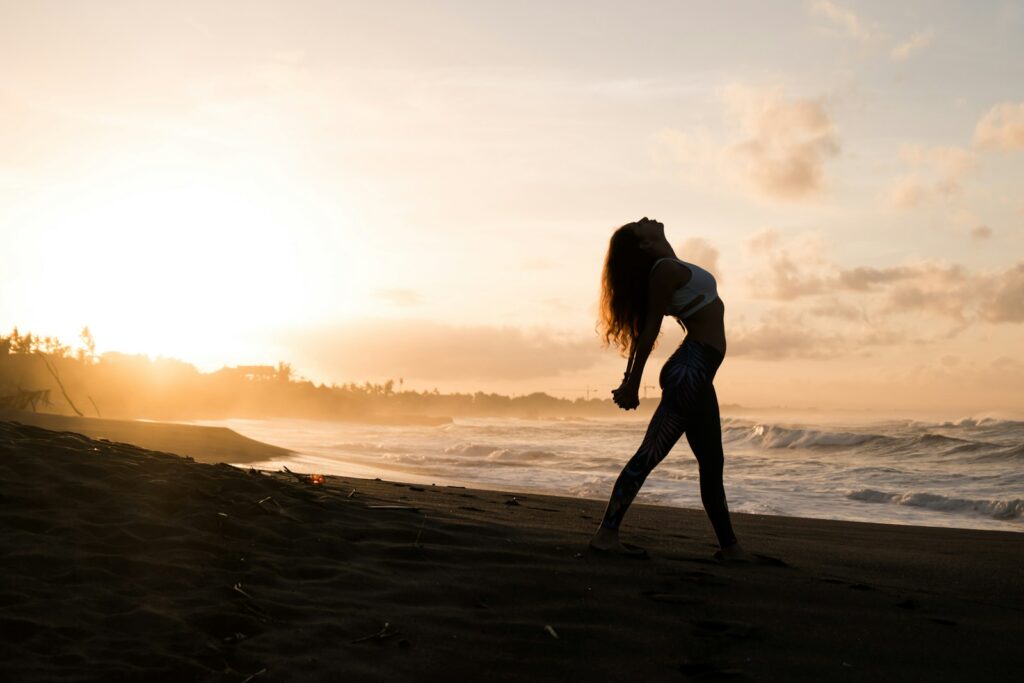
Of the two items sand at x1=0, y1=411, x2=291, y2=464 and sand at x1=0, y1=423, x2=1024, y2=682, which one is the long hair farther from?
sand at x1=0, y1=411, x2=291, y2=464

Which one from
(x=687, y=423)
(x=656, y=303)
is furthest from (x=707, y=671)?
(x=656, y=303)

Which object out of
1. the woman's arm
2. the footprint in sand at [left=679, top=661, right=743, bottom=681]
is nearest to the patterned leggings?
the woman's arm

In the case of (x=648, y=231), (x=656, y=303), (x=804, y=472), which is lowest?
(x=804, y=472)

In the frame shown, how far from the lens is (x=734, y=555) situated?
15.6 ft

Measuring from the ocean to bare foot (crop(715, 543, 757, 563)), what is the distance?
496 cm

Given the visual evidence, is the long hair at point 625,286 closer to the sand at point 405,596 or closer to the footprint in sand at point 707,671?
the sand at point 405,596

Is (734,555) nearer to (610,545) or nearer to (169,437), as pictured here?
(610,545)

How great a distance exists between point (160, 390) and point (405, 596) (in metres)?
56.4

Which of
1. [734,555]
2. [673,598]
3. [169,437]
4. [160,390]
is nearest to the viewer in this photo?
[673,598]

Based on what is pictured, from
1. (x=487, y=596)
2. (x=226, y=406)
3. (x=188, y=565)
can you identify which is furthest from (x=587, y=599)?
(x=226, y=406)

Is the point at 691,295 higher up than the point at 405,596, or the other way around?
the point at 691,295

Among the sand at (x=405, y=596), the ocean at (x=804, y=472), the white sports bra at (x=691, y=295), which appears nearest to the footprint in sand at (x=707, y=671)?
the sand at (x=405, y=596)

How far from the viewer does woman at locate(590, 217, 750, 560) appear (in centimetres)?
464

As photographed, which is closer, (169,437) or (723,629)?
(723,629)
